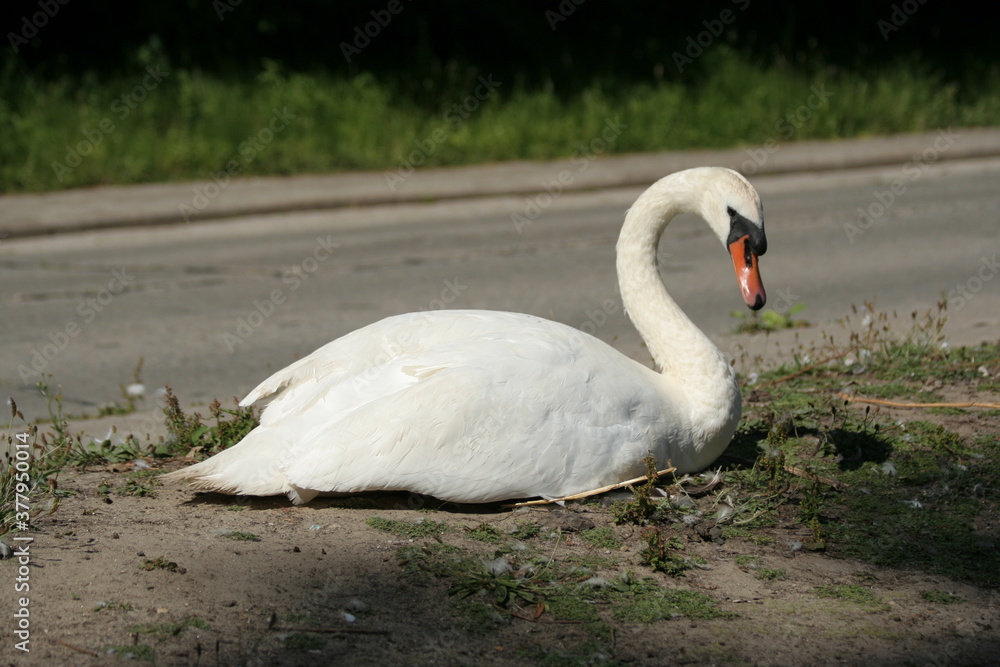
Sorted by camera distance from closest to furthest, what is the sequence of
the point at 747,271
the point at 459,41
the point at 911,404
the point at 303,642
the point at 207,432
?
the point at 303,642
the point at 747,271
the point at 207,432
the point at 911,404
the point at 459,41

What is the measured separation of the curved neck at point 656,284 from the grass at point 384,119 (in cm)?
1016

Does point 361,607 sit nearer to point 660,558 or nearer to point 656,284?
point 660,558

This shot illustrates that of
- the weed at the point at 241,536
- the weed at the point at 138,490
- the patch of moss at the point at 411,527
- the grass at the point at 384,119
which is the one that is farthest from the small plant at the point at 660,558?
the grass at the point at 384,119

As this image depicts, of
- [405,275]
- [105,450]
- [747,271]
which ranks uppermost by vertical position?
[747,271]

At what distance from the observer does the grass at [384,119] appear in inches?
553

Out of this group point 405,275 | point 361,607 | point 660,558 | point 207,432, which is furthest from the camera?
point 405,275

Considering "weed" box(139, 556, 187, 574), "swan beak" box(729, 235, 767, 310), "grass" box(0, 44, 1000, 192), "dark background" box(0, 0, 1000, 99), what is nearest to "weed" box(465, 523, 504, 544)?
"weed" box(139, 556, 187, 574)

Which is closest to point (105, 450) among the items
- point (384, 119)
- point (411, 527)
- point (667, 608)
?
point (411, 527)

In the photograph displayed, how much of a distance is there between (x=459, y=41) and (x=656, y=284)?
1361cm

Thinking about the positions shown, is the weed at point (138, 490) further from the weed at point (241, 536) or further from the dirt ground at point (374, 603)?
the weed at point (241, 536)

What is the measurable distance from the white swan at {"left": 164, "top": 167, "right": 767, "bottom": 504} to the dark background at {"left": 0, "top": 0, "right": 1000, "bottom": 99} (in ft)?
39.3

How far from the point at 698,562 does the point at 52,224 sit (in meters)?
10.2

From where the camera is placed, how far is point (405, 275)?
32.1 feet

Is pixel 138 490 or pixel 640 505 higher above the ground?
pixel 640 505
